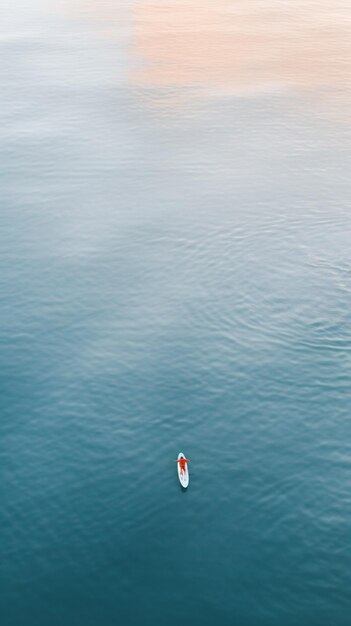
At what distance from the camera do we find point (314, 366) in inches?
4867

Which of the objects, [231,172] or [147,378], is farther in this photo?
[231,172]

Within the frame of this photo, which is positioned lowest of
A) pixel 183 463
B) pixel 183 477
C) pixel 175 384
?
pixel 183 477

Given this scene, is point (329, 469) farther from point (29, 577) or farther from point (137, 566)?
point (29, 577)

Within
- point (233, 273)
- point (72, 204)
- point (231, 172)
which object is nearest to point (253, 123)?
point (231, 172)

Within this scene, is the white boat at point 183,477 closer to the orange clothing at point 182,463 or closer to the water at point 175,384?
the orange clothing at point 182,463

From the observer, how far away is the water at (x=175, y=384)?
311 ft

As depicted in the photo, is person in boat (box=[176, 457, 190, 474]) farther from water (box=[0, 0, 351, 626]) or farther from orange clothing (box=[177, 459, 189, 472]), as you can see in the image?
water (box=[0, 0, 351, 626])

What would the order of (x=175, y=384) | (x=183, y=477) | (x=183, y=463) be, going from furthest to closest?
1. (x=175, y=384)
2. (x=183, y=463)
3. (x=183, y=477)

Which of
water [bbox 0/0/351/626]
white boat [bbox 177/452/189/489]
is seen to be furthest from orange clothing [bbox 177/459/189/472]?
water [bbox 0/0/351/626]

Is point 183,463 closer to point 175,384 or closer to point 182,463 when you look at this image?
point 182,463

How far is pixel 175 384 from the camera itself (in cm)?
12150

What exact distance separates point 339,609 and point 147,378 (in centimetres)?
4201

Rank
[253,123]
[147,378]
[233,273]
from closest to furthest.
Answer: [147,378]
[233,273]
[253,123]

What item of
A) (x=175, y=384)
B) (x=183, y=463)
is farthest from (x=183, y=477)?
(x=175, y=384)
